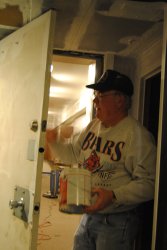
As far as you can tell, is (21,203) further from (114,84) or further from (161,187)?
(114,84)

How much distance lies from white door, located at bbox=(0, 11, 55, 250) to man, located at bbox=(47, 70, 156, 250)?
31 centimetres

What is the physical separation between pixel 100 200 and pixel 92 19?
1020 mm

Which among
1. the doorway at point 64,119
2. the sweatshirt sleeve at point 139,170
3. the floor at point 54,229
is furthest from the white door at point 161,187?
the floor at point 54,229

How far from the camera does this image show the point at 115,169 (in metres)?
1.58

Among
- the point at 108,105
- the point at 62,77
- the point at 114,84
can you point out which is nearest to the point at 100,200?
the point at 108,105

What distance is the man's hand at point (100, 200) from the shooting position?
1.43 meters

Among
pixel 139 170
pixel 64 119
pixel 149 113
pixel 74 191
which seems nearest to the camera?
pixel 74 191

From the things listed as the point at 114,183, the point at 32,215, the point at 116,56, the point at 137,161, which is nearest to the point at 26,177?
the point at 32,215

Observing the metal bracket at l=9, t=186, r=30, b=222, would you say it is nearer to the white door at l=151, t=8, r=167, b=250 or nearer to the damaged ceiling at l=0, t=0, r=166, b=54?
the white door at l=151, t=8, r=167, b=250

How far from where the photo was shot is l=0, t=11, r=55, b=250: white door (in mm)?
1462

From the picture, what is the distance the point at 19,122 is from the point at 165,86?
81 centimetres

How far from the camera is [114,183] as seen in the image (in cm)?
158

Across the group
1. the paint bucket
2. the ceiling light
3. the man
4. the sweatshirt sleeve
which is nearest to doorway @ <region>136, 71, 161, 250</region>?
the man

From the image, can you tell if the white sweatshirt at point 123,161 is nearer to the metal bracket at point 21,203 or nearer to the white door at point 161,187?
the white door at point 161,187
